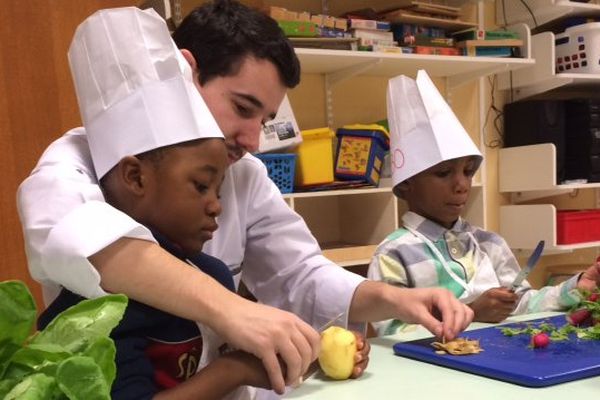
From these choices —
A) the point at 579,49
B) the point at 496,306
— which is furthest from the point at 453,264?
the point at 579,49

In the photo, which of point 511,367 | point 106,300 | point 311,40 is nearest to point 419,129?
point 311,40

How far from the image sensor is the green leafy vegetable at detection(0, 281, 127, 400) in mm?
271

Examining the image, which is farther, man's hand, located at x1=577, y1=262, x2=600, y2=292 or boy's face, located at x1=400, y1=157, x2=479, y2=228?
boy's face, located at x1=400, y1=157, x2=479, y2=228

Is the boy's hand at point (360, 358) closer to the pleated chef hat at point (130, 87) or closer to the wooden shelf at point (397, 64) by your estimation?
the pleated chef hat at point (130, 87)

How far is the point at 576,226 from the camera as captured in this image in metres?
2.38

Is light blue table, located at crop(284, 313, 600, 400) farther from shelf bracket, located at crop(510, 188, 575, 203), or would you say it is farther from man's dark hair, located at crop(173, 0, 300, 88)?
shelf bracket, located at crop(510, 188, 575, 203)

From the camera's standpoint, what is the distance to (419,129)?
144 centimetres

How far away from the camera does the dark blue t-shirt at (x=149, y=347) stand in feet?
1.84

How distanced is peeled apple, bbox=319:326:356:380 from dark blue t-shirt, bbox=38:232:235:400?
0.57ft

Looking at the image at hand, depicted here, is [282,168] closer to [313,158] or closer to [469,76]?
[313,158]

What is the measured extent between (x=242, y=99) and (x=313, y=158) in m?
1.01

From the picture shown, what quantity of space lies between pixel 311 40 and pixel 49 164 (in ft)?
4.12

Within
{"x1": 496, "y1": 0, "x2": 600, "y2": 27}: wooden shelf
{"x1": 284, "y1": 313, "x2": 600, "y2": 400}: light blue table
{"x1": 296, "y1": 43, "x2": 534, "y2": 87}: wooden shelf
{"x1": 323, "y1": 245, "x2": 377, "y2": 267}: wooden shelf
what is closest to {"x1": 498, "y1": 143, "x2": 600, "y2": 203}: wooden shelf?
{"x1": 296, "y1": 43, "x2": 534, "y2": 87}: wooden shelf

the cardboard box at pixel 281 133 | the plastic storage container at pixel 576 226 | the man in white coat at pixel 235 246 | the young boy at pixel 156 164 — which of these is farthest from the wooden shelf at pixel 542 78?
the young boy at pixel 156 164
